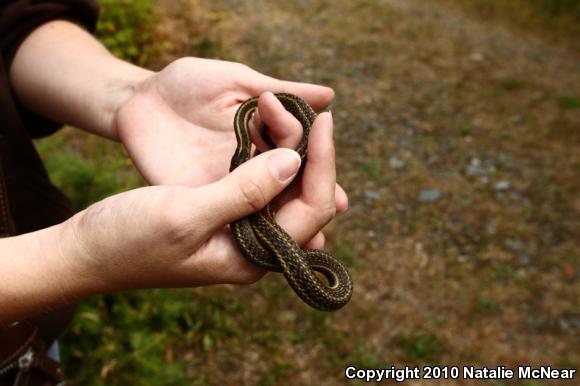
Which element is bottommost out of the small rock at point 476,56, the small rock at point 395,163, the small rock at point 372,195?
the small rock at point 372,195

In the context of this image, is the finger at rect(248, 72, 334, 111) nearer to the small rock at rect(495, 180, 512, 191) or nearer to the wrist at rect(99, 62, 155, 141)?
the wrist at rect(99, 62, 155, 141)

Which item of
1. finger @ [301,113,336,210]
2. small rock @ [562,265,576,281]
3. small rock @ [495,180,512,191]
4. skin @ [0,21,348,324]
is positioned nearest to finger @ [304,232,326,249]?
skin @ [0,21,348,324]

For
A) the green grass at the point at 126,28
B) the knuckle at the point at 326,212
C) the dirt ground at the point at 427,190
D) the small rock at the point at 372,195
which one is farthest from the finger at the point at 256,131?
the green grass at the point at 126,28

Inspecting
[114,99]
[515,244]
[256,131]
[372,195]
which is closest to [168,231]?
[256,131]

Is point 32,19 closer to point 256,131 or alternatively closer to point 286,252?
point 256,131

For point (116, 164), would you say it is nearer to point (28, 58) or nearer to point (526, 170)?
point (28, 58)

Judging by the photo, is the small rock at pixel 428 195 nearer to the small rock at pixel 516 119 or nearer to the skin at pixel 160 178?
the small rock at pixel 516 119
